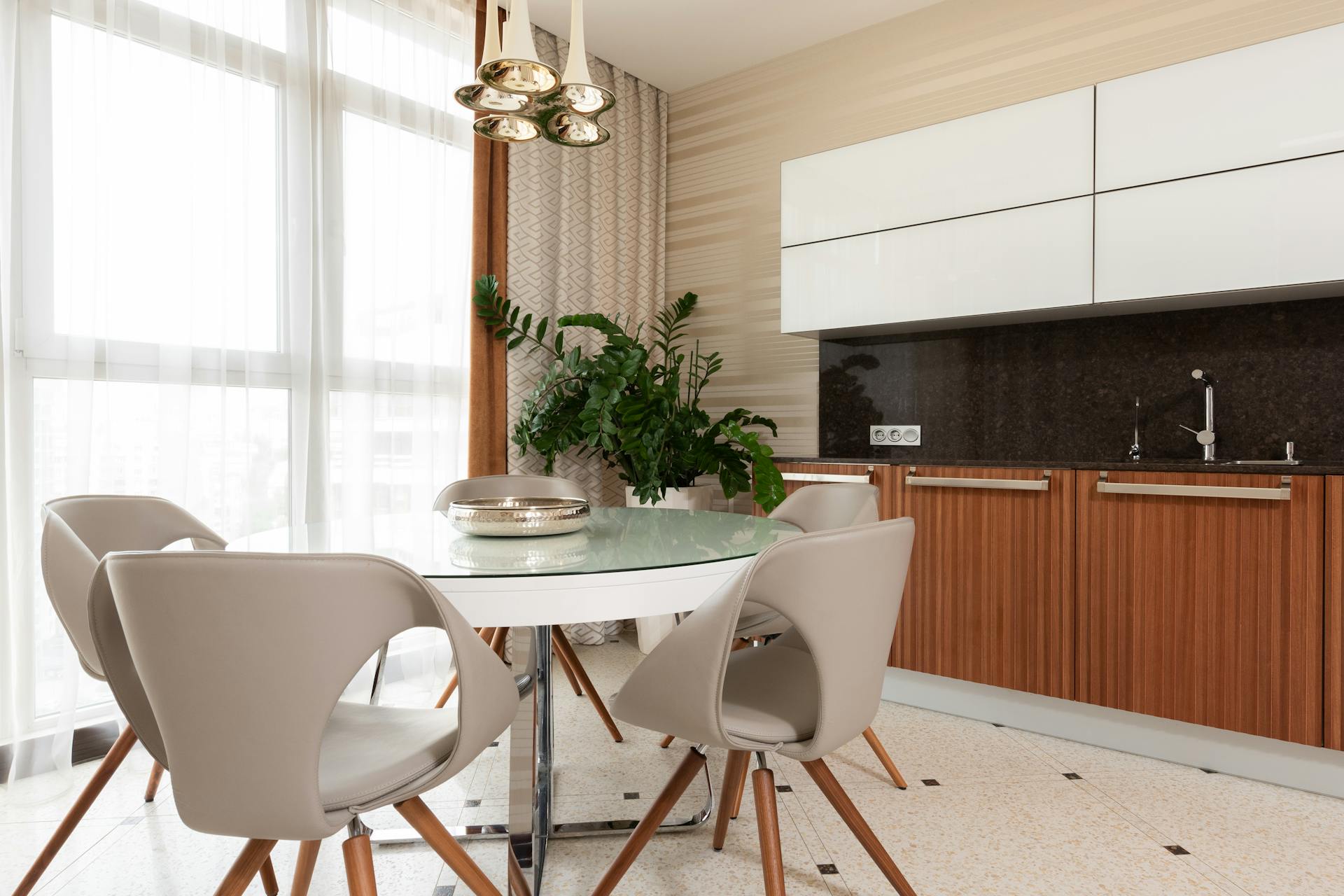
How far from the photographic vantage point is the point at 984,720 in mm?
2832

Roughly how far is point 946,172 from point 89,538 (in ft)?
9.66

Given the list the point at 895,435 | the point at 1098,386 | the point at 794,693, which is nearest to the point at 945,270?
the point at 1098,386

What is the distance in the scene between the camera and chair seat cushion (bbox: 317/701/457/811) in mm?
1127

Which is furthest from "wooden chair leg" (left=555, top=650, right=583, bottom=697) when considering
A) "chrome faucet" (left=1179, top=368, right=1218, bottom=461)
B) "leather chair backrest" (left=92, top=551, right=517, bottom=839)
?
"chrome faucet" (left=1179, top=368, right=1218, bottom=461)

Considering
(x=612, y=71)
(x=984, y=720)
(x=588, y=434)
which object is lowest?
(x=984, y=720)

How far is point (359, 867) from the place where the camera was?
113 cm

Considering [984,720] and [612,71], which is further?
[612,71]

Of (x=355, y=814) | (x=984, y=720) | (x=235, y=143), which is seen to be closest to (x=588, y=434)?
(x=235, y=143)

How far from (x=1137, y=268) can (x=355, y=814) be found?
8.91 ft

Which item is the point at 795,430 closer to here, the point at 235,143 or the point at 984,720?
the point at 984,720

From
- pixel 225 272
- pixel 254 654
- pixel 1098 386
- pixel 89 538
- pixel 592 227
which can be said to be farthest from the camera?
pixel 592 227

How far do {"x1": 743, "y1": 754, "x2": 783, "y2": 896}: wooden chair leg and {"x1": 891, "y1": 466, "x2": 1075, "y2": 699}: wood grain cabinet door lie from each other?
157cm

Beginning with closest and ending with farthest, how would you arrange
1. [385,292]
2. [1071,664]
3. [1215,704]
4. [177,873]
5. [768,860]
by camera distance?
[768,860] → [177,873] → [1215,704] → [1071,664] → [385,292]

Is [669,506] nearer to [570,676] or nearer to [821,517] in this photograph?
[570,676]
